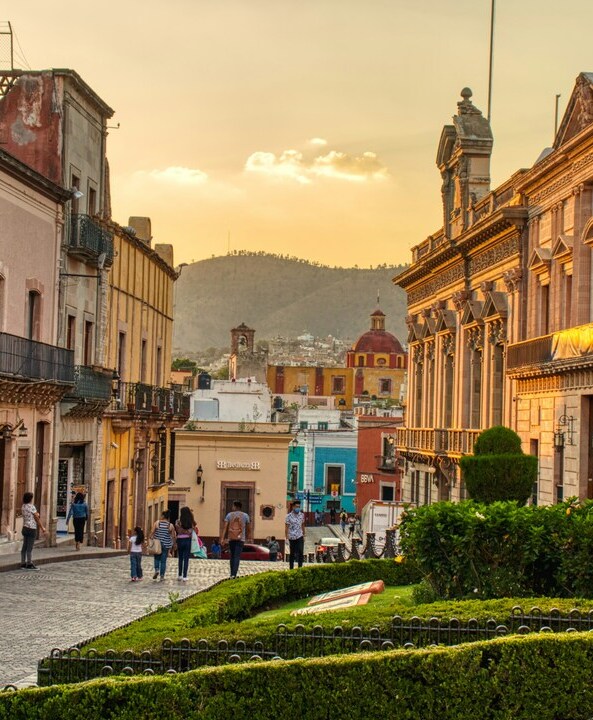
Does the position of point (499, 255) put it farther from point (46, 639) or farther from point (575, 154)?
point (46, 639)

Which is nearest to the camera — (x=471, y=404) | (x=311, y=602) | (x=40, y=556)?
(x=311, y=602)

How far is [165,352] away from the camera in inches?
1854

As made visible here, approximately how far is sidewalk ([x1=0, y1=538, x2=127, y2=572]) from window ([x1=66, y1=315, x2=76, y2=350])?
4.63 meters

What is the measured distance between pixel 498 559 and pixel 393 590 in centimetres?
468

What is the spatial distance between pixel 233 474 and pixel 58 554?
21.0 metres

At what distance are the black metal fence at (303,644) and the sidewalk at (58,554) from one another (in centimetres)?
1365

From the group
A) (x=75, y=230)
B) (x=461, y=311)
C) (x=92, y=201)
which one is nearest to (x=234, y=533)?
(x=75, y=230)

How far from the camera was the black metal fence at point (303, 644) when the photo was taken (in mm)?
11618

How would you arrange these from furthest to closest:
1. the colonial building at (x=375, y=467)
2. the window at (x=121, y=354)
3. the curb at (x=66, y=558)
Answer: the colonial building at (x=375, y=467) < the window at (x=121, y=354) < the curb at (x=66, y=558)

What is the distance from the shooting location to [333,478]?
79.9m

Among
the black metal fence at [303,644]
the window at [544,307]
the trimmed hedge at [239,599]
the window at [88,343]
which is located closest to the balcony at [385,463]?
the window at [88,343]

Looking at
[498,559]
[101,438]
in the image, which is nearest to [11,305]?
[101,438]

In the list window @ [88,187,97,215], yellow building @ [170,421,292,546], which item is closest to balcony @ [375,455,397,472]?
yellow building @ [170,421,292,546]

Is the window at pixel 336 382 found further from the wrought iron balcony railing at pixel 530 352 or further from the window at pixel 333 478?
the wrought iron balcony railing at pixel 530 352
